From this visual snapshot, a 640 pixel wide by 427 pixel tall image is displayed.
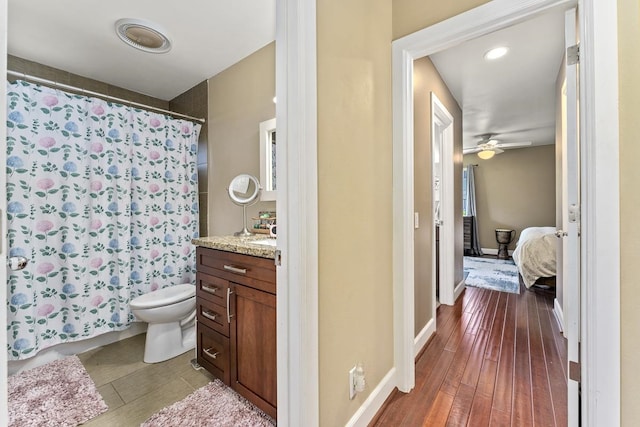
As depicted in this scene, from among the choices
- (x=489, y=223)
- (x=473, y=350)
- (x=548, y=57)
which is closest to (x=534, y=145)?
(x=489, y=223)

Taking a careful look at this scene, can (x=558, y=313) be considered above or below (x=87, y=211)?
below

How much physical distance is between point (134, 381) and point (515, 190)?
7.22m

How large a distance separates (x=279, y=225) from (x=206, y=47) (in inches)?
77.8

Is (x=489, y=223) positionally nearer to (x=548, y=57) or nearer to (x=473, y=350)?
(x=548, y=57)

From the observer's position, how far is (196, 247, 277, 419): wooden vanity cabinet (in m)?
1.30

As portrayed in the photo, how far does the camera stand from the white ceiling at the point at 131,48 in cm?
172

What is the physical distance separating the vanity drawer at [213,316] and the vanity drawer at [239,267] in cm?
19

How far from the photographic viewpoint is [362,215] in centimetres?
131

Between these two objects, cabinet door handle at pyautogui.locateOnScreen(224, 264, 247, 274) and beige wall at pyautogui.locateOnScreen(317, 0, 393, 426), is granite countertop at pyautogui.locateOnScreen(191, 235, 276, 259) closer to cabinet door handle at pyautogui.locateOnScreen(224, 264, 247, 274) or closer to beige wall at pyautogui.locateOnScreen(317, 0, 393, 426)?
cabinet door handle at pyautogui.locateOnScreen(224, 264, 247, 274)

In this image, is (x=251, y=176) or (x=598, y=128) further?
(x=251, y=176)

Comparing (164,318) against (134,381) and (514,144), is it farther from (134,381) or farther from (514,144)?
(514,144)

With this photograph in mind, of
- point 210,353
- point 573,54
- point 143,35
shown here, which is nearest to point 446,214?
point 573,54

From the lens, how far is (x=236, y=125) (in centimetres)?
243

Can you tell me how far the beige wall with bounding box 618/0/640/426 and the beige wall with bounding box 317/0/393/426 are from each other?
2.99ft
